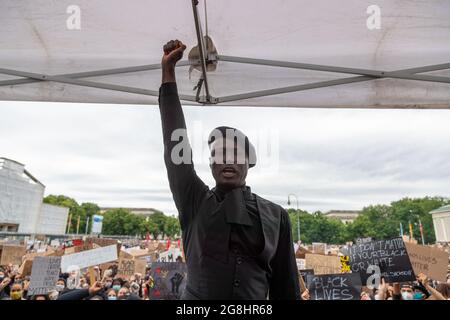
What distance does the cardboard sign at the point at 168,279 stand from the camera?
13.0ft

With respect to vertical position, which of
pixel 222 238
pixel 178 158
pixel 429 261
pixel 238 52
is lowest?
pixel 429 261

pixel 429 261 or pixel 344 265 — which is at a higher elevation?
pixel 429 261

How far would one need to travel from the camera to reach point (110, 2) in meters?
1.74

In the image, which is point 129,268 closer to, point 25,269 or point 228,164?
point 25,269

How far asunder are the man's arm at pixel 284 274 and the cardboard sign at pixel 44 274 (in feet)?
11.9

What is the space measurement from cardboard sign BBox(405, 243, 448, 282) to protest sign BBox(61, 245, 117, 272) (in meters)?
4.13

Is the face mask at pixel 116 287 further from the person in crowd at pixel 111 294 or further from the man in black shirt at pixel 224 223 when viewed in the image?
the man in black shirt at pixel 224 223

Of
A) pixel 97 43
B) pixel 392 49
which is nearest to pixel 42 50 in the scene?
pixel 97 43

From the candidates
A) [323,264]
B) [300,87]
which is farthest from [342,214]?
[300,87]

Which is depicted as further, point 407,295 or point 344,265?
point 344,265

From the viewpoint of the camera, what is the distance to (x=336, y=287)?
3.54m

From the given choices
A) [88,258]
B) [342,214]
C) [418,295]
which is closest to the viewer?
[418,295]

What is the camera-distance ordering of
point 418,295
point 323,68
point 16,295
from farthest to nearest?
point 16,295, point 418,295, point 323,68

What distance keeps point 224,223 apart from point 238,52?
1.43 metres
